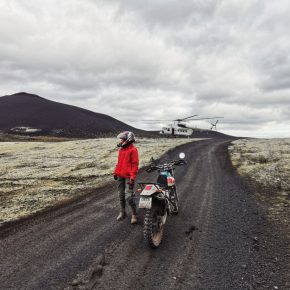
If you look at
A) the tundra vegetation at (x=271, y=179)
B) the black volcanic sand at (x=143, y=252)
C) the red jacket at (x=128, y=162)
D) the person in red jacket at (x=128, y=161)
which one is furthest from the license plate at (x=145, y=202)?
the tundra vegetation at (x=271, y=179)

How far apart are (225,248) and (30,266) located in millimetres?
5443

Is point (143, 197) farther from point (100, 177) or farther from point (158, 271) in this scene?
point (100, 177)

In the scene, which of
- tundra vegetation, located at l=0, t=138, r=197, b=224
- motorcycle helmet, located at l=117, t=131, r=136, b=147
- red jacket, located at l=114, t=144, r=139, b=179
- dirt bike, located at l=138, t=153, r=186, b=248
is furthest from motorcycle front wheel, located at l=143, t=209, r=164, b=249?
tundra vegetation, located at l=0, t=138, r=197, b=224

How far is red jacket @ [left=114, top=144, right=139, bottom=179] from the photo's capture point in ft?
35.6

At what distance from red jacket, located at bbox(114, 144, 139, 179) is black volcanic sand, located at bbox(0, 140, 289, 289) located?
1870 millimetres

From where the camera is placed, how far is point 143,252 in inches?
341

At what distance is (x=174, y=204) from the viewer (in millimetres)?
12078

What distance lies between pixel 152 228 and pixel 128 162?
286 centimetres

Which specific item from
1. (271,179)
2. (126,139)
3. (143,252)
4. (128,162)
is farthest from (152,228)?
(271,179)

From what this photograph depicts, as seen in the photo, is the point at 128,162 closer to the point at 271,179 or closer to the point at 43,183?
the point at 43,183

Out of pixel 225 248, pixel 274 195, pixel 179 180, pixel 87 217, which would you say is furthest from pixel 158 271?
pixel 179 180

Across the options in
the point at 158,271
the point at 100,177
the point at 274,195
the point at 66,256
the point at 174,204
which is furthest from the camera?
the point at 100,177

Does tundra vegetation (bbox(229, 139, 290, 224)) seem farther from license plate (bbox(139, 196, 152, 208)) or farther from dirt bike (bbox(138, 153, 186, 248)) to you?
license plate (bbox(139, 196, 152, 208))

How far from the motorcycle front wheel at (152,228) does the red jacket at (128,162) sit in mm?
2140
